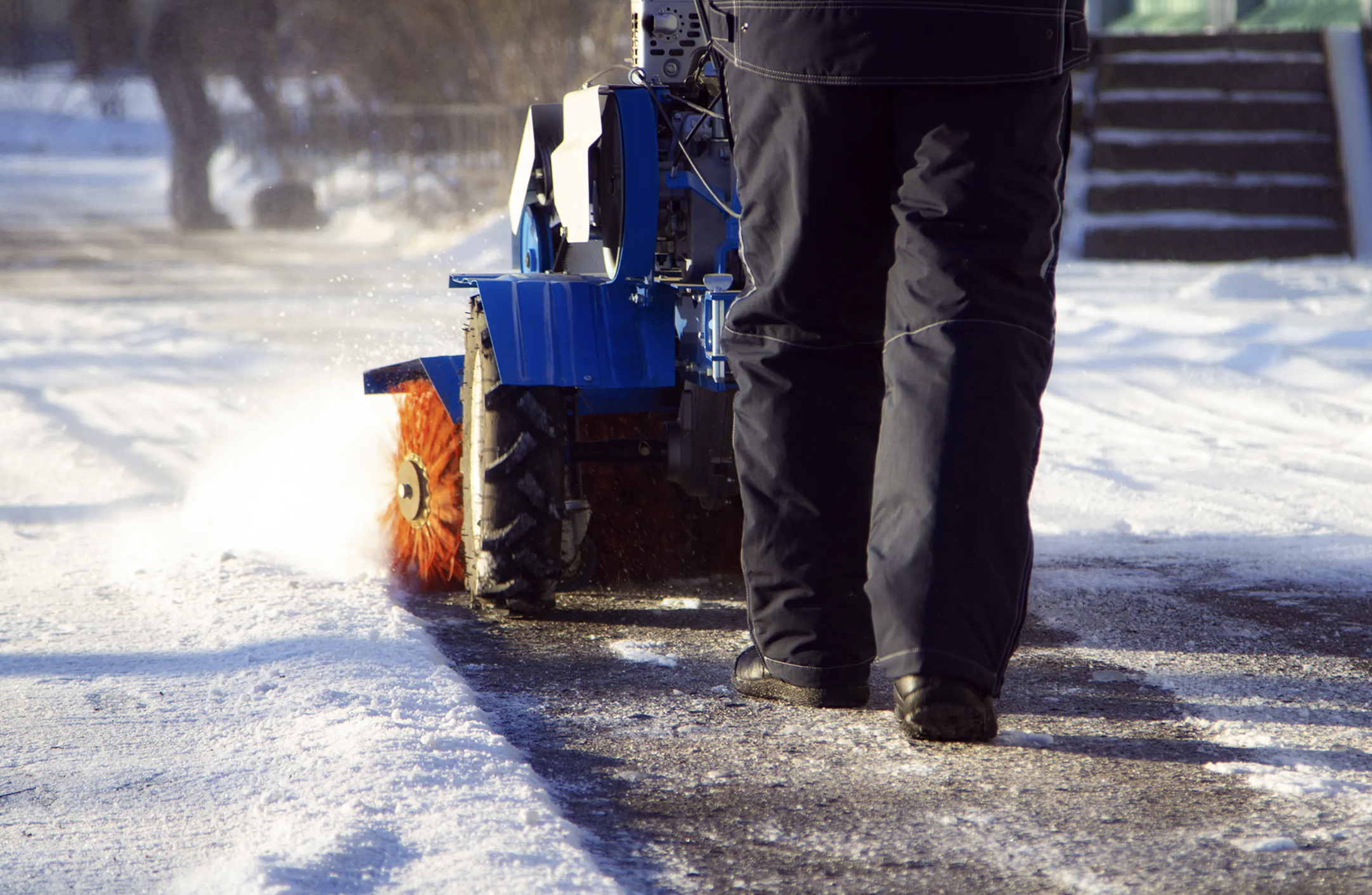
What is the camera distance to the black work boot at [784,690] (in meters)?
2.38

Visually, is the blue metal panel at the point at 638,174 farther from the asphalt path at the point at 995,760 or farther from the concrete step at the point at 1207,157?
the concrete step at the point at 1207,157

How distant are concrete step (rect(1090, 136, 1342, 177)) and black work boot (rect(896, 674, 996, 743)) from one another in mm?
10583

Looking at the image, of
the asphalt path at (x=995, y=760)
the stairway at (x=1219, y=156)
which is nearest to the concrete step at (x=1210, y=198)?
the stairway at (x=1219, y=156)

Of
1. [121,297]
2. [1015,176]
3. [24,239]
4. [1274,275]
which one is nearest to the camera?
[1015,176]

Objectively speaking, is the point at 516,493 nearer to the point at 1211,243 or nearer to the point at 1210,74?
the point at 1211,243

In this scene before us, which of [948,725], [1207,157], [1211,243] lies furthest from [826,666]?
[1207,157]

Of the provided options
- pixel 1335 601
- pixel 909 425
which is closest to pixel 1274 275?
pixel 1335 601

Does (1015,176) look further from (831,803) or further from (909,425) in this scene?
(831,803)

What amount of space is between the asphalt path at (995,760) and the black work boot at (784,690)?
24 millimetres

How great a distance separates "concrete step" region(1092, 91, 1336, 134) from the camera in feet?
39.2

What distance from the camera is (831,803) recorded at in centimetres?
200

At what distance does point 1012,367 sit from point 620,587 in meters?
1.57

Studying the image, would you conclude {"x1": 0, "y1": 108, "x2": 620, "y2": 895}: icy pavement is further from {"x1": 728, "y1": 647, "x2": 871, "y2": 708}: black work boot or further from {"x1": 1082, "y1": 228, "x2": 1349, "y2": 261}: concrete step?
{"x1": 1082, "y1": 228, "x2": 1349, "y2": 261}: concrete step

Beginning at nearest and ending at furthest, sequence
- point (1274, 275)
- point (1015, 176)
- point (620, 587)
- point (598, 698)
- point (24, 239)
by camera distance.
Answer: point (1015, 176) < point (598, 698) < point (620, 587) < point (1274, 275) < point (24, 239)
